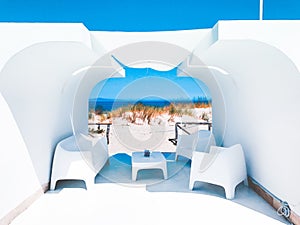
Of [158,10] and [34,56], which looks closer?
[34,56]

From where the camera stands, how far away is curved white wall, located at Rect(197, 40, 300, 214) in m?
2.78

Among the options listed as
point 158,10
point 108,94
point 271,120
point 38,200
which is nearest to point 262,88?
point 271,120

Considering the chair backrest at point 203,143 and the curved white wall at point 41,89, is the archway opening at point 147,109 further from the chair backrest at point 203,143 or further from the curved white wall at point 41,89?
the curved white wall at point 41,89

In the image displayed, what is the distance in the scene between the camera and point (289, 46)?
2.66 meters

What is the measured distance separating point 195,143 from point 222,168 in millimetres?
1803

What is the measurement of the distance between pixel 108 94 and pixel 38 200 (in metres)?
3.36

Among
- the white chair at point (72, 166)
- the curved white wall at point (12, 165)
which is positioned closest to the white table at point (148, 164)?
the white chair at point (72, 166)

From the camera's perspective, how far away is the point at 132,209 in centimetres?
325

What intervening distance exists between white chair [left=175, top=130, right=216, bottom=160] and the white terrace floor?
1741 millimetres

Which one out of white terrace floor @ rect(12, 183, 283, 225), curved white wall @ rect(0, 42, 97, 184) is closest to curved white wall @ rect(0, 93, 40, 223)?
curved white wall @ rect(0, 42, 97, 184)

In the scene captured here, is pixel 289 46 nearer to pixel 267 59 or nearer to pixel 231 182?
pixel 267 59

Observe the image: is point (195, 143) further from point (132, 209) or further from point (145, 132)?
point (145, 132)

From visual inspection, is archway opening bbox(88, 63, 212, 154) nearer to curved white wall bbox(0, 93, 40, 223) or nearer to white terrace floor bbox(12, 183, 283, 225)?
white terrace floor bbox(12, 183, 283, 225)

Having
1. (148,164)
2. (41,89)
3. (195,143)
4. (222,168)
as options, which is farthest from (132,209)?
(195,143)
